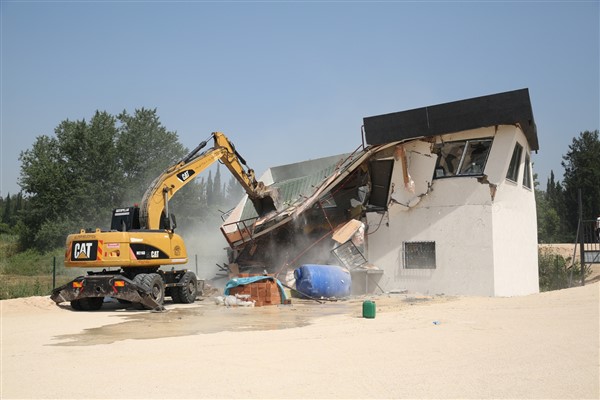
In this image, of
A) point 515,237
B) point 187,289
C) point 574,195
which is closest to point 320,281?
point 187,289

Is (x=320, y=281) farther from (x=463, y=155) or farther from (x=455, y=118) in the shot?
(x=455, y=118)

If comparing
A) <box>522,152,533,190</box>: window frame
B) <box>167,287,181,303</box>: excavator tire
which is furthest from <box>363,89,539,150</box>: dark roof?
<box>167,287,181,303</box>: excavator tire

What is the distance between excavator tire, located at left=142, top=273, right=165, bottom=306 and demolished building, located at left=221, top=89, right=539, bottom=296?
21.6 feet

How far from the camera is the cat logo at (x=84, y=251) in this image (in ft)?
51.9

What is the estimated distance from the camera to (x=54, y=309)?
54.2 ft

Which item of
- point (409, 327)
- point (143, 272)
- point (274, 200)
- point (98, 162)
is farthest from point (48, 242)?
point (409, 327)

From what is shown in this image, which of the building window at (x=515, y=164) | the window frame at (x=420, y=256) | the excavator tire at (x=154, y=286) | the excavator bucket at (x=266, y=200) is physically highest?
the building window at (x=515, y=164)

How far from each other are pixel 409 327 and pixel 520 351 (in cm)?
302

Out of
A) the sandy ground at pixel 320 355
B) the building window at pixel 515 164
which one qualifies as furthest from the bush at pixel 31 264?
the building window at pixel 515 164

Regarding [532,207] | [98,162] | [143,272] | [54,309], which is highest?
[98,162]

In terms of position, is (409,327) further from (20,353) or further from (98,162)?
(98,162)

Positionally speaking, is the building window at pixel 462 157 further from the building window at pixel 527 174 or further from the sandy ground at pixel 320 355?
the sandy ground at pixel 320 355

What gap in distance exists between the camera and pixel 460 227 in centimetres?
1986

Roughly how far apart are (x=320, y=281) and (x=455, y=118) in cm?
744
